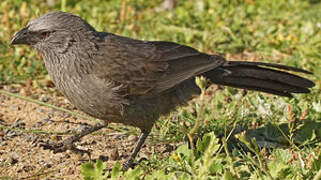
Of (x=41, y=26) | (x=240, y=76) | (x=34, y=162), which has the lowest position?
(x=34, y=162)

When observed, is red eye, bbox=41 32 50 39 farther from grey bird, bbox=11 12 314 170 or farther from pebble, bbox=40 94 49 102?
pebble, bbox=40 94 49 102

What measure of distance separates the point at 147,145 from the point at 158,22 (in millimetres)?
3651

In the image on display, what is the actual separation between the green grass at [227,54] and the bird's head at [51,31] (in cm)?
91

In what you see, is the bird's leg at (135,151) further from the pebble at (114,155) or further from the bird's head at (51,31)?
the bird's head at (51,31)

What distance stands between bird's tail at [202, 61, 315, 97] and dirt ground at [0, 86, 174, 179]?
3.61 feet

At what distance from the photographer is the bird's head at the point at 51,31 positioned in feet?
16.3

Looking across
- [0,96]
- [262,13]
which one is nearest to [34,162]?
[0,96]

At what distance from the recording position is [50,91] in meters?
6.49

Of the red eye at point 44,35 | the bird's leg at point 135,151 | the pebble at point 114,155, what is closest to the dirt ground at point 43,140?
the pebble at point 114,155

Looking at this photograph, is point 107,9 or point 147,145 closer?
point 147,145

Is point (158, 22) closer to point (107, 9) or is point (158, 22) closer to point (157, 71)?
point (107, 9)

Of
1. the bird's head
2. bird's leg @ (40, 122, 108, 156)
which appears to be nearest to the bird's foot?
bird's leg @ (40, 122, 108, 156)

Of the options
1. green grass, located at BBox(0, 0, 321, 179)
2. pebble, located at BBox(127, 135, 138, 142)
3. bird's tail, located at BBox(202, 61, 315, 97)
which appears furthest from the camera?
pebble, located at BBox(127, 135, 138, 142)

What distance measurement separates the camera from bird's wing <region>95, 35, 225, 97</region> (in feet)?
16.5
